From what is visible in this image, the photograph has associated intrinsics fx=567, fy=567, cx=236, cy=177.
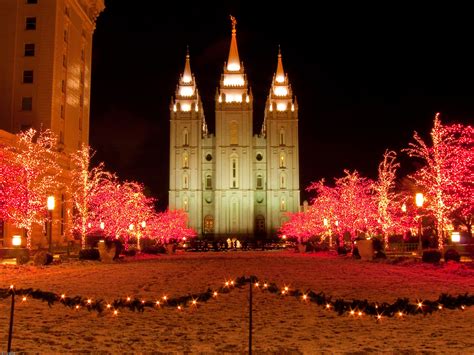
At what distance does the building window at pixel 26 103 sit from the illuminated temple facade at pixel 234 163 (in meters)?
48.0

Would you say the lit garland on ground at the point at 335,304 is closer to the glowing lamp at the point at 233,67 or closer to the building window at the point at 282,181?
the building window at the point at 282,181

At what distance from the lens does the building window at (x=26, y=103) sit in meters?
52.1

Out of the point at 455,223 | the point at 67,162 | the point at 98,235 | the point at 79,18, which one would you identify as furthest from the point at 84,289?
the point at 455,223

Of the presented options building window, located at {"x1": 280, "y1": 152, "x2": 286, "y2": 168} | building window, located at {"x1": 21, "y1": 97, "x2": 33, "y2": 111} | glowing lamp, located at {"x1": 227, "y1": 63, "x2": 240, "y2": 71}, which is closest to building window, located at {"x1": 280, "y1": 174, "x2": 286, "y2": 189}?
building window, located at {"x1": 280, "y1": 152, "x2": 286, "y2": 168}

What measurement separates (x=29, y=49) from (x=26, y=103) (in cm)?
513

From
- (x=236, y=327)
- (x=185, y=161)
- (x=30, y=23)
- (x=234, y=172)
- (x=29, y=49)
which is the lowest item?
(x=236, y=327)

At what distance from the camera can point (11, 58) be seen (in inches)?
2077

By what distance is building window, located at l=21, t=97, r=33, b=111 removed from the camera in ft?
171

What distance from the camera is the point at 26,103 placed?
5225 centimetres

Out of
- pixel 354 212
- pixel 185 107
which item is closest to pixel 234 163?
pixel 185 107

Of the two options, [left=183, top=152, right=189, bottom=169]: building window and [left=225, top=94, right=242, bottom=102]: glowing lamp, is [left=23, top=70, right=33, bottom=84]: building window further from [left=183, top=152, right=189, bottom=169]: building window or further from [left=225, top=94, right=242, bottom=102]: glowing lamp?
[left=225, top=94, right=242, bottom=102]: glowing lamp

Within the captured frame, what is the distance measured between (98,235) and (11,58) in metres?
19.8

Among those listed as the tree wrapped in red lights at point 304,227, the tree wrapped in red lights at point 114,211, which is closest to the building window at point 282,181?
the tree wrapped in red lights at point 304,227

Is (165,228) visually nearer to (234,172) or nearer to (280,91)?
(234,172)
